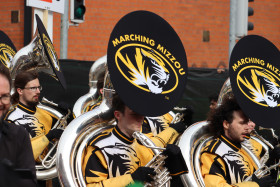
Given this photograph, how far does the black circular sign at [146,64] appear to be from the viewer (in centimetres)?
311

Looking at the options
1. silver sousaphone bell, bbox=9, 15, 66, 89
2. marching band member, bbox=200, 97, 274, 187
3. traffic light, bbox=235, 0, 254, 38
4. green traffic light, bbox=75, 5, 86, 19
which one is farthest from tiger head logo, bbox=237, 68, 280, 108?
green traffic light, bbox=75, 5, 86, 19

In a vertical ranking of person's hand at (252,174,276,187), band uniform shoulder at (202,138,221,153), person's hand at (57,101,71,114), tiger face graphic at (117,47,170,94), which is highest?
tiger face graphic at (117,47,170,94)

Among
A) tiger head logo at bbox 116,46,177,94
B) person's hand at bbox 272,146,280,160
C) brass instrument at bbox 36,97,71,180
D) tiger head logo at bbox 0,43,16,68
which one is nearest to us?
tiger head logo at bbox 116,46,177,94

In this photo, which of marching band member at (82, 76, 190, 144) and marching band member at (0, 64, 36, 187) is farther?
marching band member at (82, 76, 190, 144)

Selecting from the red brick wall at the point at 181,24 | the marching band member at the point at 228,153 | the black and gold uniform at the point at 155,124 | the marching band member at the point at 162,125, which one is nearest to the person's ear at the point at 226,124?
the marching band member at the point at 228,153

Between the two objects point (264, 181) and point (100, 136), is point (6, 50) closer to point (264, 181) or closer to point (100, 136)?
point (100, 136)

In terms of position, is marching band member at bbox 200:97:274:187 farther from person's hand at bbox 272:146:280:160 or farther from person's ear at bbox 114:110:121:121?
person's ear at bbox 114:110:121:121

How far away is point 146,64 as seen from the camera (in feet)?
10.7

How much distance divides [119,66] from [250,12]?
16.2 ft

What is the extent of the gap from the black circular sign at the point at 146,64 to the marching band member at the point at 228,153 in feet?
1.80

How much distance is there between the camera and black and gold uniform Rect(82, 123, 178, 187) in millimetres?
3107

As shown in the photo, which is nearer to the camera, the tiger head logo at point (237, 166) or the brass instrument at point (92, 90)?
the tiger head logo at point (237, 166)

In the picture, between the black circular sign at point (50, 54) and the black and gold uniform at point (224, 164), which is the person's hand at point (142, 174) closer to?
the black and gold uniform at point (224, 164)

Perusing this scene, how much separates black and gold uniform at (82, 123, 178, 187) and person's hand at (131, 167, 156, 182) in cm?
3
